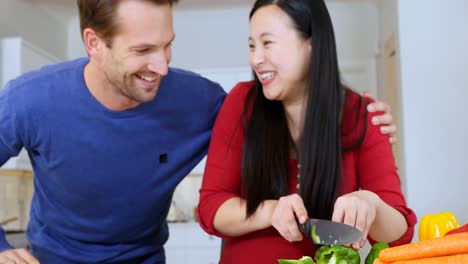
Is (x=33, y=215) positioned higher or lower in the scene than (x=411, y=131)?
higher

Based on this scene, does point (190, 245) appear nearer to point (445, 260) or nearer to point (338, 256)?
point (338, 256)

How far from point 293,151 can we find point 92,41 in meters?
0.56

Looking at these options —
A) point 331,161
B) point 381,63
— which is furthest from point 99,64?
point 381,63

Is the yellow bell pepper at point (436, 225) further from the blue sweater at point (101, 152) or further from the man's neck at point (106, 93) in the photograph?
the man's neck at point (106, 93)

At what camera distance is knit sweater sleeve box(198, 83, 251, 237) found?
123 cm

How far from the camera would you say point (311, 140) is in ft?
3.96

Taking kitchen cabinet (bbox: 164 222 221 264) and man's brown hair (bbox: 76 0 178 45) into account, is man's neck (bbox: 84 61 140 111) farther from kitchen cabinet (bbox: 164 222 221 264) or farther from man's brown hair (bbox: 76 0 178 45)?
kitchen cabinet (bbox: 164 222 221 264)

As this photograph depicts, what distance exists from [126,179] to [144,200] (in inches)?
2.9

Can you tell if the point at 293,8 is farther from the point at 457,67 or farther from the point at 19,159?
the point at 19,159

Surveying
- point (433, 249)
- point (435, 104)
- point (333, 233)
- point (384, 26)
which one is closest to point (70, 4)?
point (384, 26)

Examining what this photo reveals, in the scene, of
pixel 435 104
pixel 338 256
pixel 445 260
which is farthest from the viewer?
pixel 435 104

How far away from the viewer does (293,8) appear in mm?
1223

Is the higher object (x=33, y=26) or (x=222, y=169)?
(x=33, y=26)

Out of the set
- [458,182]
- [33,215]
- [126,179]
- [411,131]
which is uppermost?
[126,179]
